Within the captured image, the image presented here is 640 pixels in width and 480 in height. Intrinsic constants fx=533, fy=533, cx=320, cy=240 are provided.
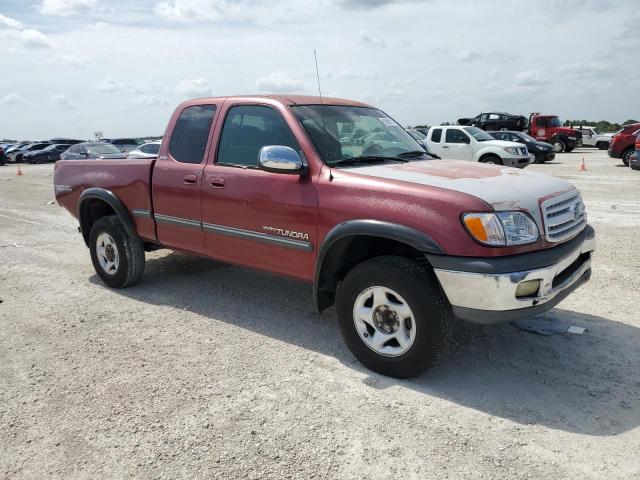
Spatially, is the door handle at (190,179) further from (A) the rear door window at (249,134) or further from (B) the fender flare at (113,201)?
(B) the fender flare at (113,201)

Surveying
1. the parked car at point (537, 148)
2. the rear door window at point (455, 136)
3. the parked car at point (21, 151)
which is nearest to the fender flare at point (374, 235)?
the rear door window at point (455, 136)

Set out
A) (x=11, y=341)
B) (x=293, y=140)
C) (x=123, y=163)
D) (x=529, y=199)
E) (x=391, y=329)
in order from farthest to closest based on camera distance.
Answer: (x=123, y=163) → (x=11, y=341) → (x=293, y=140) → (x=391, y=329) → (x=529, y=199)

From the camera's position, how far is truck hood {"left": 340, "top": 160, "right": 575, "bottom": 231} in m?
3.22

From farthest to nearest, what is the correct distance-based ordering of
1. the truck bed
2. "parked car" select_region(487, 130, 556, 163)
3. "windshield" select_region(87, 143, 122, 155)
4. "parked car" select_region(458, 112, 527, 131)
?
1. "parked car" select_region(458, 112, 527, 131)
2. "windshield" select_region(87, 143, 122, 155)
3. "parked car" select_region(487, 130, 556, 163)
4. the truck bed

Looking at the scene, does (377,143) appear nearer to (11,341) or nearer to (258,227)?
(258,227)

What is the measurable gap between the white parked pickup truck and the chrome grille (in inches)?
514

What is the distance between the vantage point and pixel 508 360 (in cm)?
375

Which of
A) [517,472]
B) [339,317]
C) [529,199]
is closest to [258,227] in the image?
[339,317]

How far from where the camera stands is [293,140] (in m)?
4.00

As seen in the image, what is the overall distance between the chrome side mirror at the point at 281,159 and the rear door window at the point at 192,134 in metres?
1.06

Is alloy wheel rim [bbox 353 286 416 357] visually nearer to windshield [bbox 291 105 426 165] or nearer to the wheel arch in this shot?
windshield [bbox 291 105 426 165]

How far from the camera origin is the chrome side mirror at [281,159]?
12.2ft

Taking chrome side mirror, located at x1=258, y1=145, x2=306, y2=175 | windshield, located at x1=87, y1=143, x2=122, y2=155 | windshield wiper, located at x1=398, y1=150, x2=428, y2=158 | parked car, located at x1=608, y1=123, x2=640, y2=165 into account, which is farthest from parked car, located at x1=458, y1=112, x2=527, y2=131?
chrome side mirror, located at x1=258, y1=145, x2=306, y2=175

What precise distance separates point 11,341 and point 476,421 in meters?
3.60
